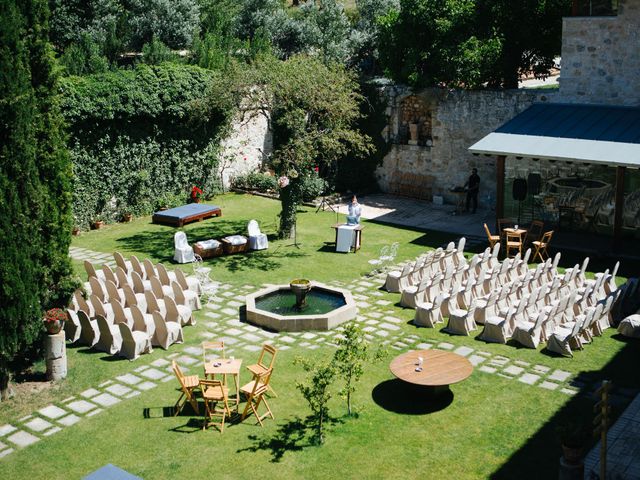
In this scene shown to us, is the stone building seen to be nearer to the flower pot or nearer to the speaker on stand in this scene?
the speaker on stand

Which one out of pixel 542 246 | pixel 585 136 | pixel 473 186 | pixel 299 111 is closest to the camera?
pixel 542 246

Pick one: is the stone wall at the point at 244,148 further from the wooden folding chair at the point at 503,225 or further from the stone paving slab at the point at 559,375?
the stone paving slab at the point at 559,375

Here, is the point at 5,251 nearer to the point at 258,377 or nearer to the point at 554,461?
the point at 258,377

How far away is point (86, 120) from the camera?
906 inches

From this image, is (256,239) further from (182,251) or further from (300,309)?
(300,309)

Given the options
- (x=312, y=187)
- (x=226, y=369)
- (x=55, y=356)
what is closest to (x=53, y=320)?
(x=55, y=356)

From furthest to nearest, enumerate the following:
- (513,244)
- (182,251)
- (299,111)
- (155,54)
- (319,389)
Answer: (155,54) < (299,111) < (513,244) < (182,251) < (319,389)

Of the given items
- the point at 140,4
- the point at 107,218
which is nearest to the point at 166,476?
the point at 107,218

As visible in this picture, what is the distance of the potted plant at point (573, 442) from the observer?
30.5 ft

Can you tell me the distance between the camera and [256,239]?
21.2m

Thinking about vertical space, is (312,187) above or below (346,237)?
above

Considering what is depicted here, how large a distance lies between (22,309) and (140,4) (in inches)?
1008

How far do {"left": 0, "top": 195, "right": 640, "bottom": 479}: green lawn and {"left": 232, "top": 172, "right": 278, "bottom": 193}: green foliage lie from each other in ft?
41.8

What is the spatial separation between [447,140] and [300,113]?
313 inches
